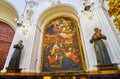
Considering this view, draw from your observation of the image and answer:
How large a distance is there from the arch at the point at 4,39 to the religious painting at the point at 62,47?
108 inches

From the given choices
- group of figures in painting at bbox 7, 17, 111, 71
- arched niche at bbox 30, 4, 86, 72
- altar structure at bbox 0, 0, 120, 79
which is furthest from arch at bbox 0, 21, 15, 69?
arched niche at bbox 30, 4, 86, 72

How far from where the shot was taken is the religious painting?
195 inches

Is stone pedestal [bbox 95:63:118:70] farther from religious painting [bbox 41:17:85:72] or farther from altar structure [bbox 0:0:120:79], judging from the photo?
religious painting [bbox 41:17:85:72]

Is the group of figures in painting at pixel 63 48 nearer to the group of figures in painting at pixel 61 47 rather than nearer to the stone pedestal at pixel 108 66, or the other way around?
the group of figures in painting at pixel 61 47

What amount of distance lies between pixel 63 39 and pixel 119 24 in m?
2.75

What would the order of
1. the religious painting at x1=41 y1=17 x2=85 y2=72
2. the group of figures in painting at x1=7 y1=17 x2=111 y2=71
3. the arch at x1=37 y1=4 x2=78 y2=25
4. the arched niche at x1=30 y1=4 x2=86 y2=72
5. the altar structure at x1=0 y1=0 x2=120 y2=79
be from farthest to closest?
the arch at x1=37 y1=4 x2=78 y2=25
the arched niche at x1=30 y1=4 x2=86 y2=72
the religious painting at x1=41 y1=17 x2=85 y2=72
the altar structure at x1=0 y1=0 x2=120 y2=79
the group of figures in painting at x1=7 y1=17 x2=111 y2=71

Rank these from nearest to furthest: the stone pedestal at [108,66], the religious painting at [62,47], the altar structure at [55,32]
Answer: the stone pedestal at [108,66]
the altar structure at [55,32]
the religious painting at [62,47]

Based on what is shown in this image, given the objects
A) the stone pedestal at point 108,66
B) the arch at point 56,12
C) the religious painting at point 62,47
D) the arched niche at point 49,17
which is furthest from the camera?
the arch at point 56,12

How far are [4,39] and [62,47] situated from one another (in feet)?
13.9

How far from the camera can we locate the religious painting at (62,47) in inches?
195

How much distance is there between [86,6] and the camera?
216 inches

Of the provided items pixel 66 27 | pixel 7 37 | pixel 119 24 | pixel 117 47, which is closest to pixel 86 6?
pixel 66 27

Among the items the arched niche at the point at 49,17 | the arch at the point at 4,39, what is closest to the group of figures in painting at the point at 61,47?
Result: the arched niche at the point at 49,17

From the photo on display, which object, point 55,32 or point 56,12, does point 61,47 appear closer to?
point 55,32
